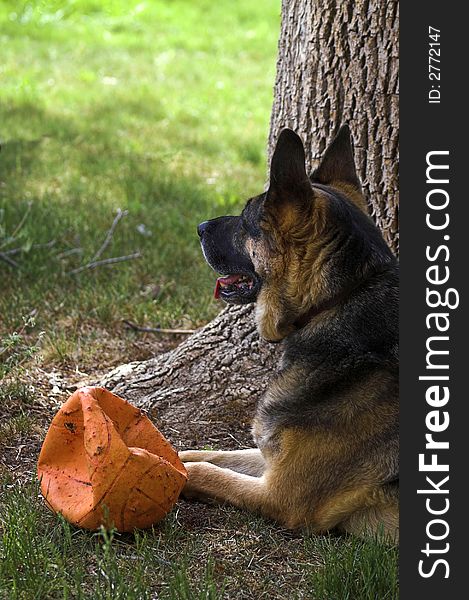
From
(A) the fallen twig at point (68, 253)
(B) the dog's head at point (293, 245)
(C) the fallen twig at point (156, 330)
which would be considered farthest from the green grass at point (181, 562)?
(A) the fallen twig at point (68, 253)

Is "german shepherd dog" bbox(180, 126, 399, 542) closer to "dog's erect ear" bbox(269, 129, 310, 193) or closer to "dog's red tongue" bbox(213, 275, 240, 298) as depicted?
"dog's erect ear" bbox(269, 129, 310, 193)

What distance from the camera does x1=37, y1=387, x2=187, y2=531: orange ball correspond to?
11.6 feet

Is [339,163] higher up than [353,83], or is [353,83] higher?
[353,83]

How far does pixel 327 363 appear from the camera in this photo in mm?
3752

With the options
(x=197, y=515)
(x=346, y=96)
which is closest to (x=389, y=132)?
(x=346, y=96)

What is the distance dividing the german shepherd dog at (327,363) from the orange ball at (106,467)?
0.46m

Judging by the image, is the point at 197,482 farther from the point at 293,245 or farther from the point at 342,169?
the point at 342,169

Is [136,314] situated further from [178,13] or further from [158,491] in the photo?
[178,13]

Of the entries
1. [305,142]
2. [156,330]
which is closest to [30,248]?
[156,330]

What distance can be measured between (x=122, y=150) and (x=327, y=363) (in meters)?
6.09

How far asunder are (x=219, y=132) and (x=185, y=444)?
6.25 m

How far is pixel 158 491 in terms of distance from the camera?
3.65 m

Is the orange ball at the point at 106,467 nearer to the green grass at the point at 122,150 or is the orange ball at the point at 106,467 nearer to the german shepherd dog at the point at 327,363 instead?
the german shepherd dog at the point at 327,363

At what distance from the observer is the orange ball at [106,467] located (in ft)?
11.6
